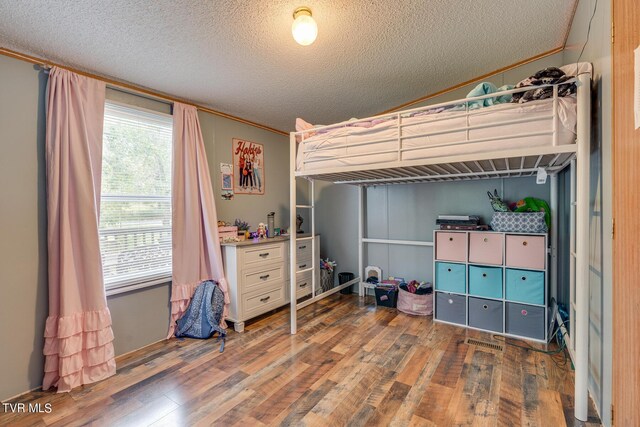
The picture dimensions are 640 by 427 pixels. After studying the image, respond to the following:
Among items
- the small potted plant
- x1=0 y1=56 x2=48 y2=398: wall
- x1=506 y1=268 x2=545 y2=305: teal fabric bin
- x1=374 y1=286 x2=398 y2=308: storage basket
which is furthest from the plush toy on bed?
x1=0 y1=56 x2=48 y2=398: wall

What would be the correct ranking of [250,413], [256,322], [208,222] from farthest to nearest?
[256,322]
[208,222]
[250,413]

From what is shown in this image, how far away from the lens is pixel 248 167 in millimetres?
3359

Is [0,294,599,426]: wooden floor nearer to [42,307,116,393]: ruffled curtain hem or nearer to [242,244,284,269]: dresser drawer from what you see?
[42,307,116,393]: ruffled curtain hem

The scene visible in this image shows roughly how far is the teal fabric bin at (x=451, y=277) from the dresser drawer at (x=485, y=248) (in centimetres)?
15

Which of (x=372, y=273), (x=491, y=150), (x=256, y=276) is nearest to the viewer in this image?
(x=491, y=150)

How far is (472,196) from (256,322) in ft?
8.46

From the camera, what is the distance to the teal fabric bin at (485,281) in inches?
101

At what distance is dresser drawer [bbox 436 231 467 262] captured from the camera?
2.71 m

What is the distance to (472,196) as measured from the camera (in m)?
3.00

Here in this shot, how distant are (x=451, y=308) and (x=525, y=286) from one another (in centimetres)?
65

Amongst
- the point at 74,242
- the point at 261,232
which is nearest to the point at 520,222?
the point at 261,232

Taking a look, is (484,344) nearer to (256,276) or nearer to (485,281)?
(485,281)

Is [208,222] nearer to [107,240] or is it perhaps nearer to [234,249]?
[234,249]

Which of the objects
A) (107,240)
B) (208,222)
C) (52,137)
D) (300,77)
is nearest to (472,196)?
(300,77)
